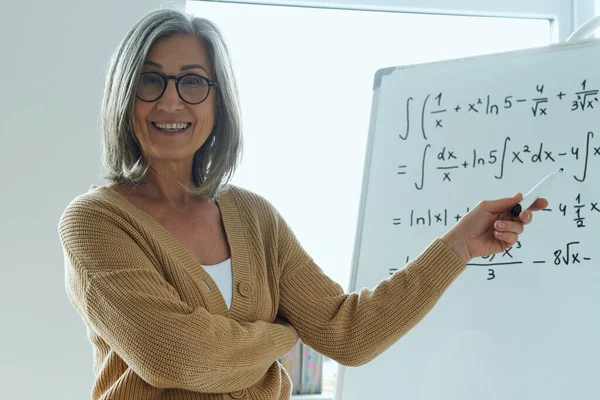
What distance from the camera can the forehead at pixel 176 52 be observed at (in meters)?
1.33

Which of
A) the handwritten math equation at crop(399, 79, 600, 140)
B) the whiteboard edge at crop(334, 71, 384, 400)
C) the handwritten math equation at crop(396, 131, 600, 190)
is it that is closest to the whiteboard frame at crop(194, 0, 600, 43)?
the whiteboard edge at crop(334, 71, 384, 400)

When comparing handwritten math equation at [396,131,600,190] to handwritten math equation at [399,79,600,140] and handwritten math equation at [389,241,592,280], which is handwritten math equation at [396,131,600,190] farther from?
handwritten math equation at [389,241,592,280]

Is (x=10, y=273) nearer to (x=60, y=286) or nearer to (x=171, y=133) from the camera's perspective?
(x=60, y=286)

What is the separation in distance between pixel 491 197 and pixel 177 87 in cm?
87

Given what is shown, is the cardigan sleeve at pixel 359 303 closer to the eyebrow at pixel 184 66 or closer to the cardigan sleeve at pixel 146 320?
the cardigan sleeve at pixel 146 320

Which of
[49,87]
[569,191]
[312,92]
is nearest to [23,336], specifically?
[49,87]

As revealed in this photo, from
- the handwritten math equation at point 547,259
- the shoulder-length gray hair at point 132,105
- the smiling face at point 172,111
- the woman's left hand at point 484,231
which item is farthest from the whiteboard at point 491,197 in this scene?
the smiling face at point 172,111

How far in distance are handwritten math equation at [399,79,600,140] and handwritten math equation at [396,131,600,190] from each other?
7cm

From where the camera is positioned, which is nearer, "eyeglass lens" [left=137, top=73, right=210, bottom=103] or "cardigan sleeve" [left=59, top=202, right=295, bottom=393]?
"cardigan sleeve" [left=59, top=202, right=295, bottom=393]

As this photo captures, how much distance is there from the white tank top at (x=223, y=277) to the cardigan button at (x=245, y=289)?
0.02 metres

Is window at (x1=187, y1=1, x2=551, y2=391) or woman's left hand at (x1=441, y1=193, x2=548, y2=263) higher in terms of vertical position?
window at (x1=187, y1=1, x2=551, y2=391)

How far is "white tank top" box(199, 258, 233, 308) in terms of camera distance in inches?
51.7

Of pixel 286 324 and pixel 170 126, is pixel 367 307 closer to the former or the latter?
pixel 286 324

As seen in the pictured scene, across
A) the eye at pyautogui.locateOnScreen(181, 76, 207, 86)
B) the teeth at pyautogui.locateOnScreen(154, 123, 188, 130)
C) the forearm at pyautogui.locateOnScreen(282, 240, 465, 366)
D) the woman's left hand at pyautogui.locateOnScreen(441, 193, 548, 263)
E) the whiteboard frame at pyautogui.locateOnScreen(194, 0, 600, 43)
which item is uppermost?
the whiteboard frame at pyautogui.locateOnScreen(194, 0, 600, 43)
